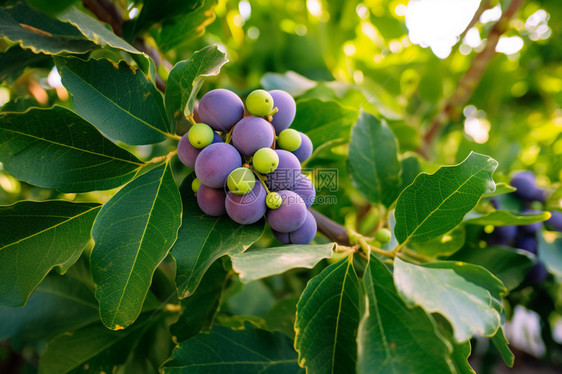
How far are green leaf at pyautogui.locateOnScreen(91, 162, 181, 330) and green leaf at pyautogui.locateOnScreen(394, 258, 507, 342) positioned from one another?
1.28 feet

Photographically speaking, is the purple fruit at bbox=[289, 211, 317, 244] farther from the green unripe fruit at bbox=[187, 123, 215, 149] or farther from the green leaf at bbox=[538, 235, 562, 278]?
the green leaf at bbox=[538, 235, 562, 278]

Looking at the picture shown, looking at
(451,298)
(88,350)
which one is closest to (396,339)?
(451,298)

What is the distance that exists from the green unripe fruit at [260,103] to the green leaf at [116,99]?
0.63ft

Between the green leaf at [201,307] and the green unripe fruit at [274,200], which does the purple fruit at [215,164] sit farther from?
the green leaf at [201,307]

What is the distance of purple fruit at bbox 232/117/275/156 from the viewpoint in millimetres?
653

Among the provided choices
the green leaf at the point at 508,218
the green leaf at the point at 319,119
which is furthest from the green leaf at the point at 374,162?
the green leaf at the point at 508,218

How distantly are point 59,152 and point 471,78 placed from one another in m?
1.56

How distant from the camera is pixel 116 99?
0.69 metres

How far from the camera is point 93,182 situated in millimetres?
698

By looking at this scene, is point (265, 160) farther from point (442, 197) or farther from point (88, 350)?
point (88, 350)

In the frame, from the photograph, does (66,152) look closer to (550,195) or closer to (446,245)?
(446,245)

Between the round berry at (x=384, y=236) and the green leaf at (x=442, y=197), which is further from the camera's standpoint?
the round berry at (x=384, y=236)

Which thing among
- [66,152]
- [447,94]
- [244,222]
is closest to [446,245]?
[244,222]

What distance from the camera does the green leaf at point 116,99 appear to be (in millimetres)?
652
